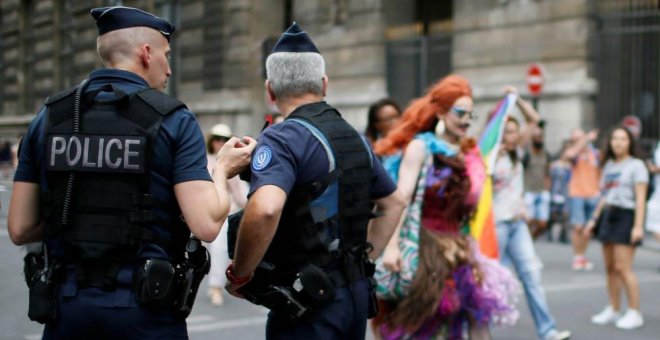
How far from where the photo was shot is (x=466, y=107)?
566 centimetres

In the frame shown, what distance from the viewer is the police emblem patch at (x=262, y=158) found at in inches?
137

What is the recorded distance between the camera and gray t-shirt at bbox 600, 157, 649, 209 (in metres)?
8.26

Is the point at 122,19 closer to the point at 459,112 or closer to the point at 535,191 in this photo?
the point at 459,112

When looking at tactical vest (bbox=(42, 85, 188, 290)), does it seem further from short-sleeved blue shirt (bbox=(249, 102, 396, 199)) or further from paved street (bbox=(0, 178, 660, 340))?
paved street (bbox=(0, 178, 660, 340))

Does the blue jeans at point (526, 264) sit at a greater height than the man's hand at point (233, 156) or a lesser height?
lesser

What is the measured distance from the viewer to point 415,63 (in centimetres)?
1969

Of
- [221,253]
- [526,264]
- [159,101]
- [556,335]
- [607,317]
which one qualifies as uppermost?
[159,101]

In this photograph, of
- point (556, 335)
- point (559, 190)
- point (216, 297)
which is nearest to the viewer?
point (556, 335)

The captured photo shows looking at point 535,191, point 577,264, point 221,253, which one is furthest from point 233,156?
point 535,191

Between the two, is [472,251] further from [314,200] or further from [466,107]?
[314,200]

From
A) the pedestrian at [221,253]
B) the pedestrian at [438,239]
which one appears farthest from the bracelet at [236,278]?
the pedestrian at [221,253]

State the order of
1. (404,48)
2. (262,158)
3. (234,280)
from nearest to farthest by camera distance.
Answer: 1. (262,158)
2. (234,280)
3. (404,48)

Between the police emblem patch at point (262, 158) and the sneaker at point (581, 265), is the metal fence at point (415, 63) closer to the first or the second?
the sneaker at point (581, 265)

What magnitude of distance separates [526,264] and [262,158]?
423cm
